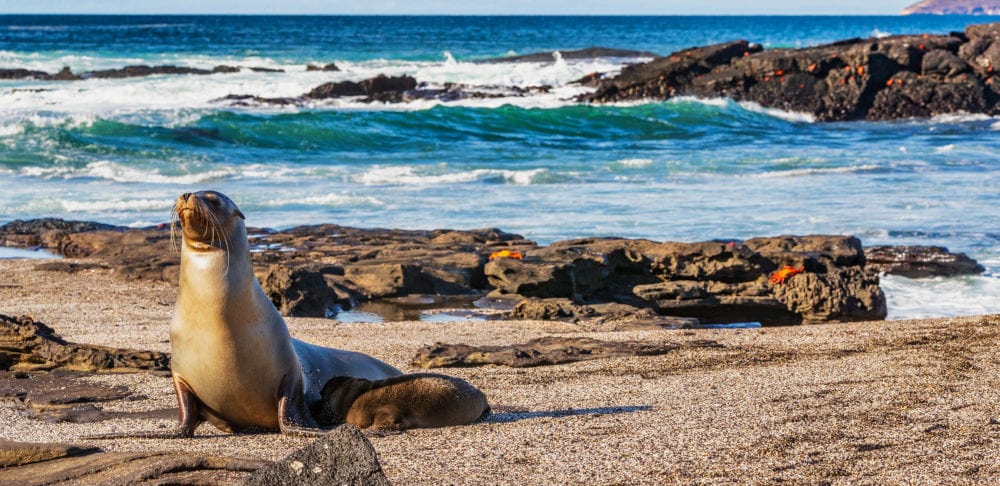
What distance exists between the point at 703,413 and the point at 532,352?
2047 millimetres

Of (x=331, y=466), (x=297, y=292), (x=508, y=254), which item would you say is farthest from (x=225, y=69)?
(x=331, y=466)

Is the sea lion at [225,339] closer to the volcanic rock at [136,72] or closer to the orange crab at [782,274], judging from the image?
the orange crab at [782,274]

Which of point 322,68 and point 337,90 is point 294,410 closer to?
point 337,90

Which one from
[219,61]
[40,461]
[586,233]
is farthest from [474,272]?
[219,61]

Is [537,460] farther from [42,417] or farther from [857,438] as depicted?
[42,417]

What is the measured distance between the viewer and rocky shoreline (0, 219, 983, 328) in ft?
36.0

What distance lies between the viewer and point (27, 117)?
28359 millimetres

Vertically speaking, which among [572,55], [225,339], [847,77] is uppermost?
[847,77]

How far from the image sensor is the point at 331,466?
11.3 ft

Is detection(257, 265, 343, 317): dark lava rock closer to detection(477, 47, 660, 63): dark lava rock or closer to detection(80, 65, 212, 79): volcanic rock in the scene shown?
detection(80, 65, 212, 79): volcanic rock

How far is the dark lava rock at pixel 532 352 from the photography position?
756 centimetres

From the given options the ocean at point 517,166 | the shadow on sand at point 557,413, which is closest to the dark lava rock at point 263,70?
the ocean at point 517,166

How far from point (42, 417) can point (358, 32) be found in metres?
91.1

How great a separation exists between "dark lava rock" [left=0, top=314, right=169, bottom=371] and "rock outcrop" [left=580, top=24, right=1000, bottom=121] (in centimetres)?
3157
